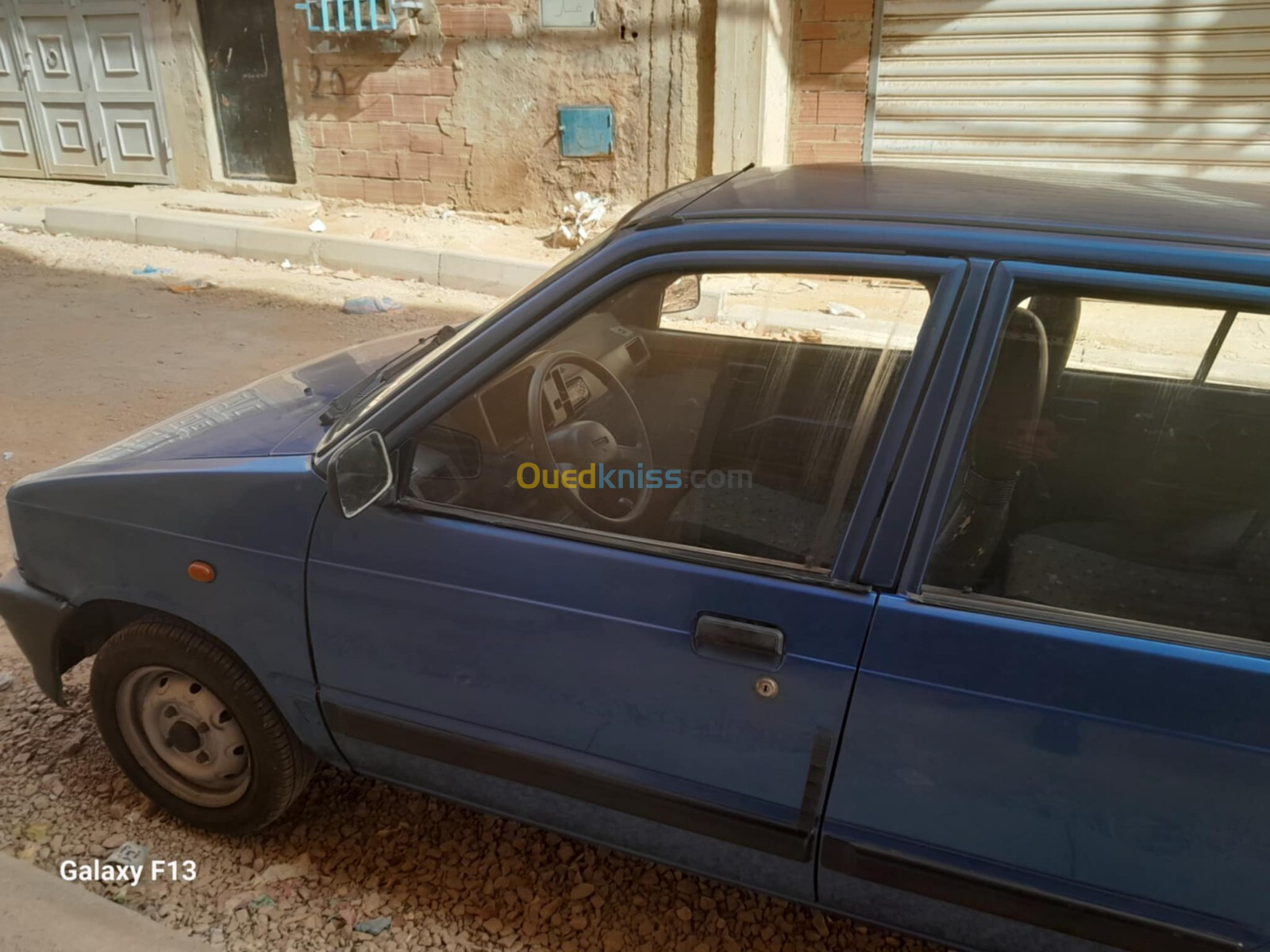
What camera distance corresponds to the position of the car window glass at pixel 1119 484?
5.22ft

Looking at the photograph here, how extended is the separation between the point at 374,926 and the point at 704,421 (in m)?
1.44

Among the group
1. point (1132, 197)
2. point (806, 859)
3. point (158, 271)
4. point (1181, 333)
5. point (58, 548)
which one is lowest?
point (158, 271)

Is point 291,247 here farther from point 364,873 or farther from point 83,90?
point 364,873

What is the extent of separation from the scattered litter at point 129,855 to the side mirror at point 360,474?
121cm

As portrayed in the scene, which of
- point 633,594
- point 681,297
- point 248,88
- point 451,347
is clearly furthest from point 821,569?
point 248,88

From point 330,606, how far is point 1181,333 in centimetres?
A: 177

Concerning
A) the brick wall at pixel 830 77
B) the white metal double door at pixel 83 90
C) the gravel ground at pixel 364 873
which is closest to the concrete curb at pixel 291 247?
the white metal double door at pixel 83 90

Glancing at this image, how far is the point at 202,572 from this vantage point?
6.80 ft

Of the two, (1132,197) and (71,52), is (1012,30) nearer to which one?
(1132,197)

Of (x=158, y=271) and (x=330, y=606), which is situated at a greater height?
(x=330, y=606)

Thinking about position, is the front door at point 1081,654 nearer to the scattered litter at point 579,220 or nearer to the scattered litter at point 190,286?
the scattered litter at point 579,220

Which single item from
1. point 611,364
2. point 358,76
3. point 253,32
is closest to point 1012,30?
point 358,76

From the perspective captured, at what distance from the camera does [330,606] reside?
1.99 meters

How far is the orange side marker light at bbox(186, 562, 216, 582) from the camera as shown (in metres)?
2.06
